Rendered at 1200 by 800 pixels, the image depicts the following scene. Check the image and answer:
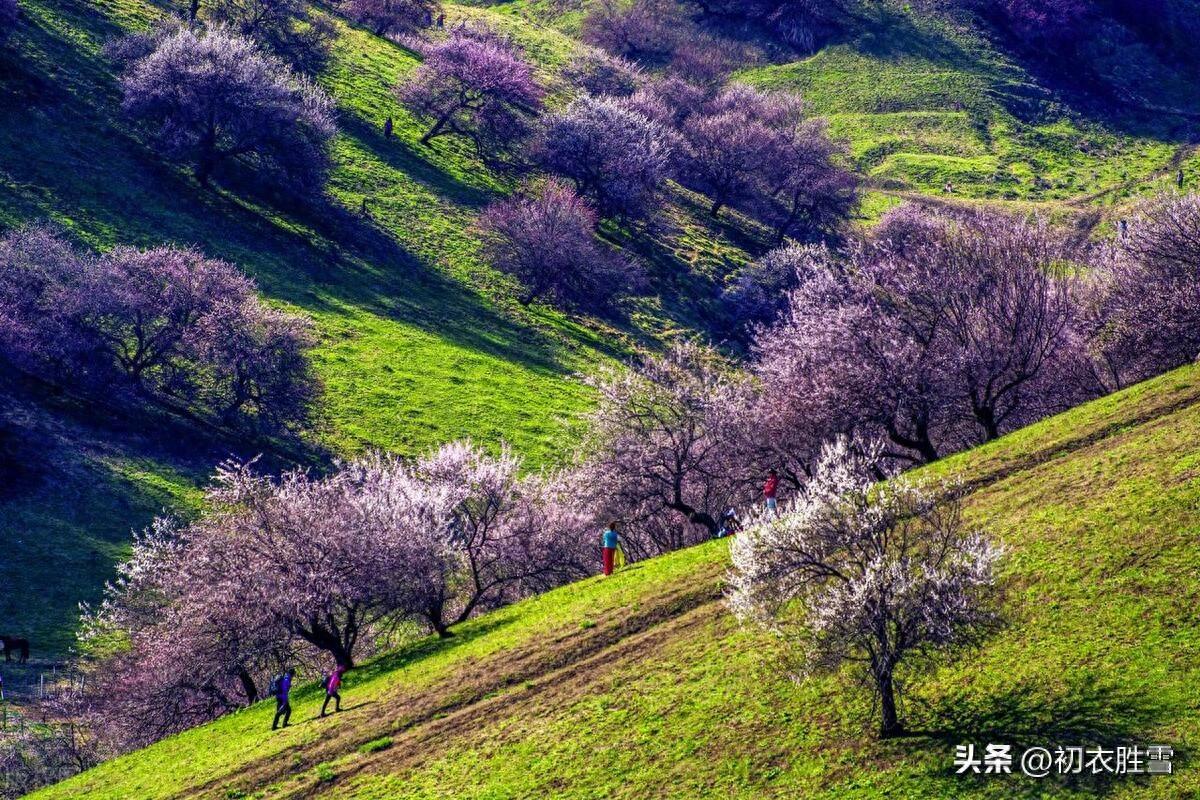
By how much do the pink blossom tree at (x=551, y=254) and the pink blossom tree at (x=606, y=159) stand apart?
31.9 ft

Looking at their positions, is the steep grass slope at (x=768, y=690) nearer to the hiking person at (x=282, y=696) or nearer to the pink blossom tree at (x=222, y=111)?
the hiking person at (x=282, y=696)

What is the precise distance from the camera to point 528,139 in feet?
405

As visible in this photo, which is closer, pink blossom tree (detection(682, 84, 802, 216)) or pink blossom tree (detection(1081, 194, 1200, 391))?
pink blossom tree (detection(1081, 194, 1200, 391))

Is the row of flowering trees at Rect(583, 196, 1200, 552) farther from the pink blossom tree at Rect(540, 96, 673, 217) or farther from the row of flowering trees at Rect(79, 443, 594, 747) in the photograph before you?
the pink blossom tree at Rect(540, 96, 673, 217)

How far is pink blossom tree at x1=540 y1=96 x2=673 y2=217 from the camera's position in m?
118

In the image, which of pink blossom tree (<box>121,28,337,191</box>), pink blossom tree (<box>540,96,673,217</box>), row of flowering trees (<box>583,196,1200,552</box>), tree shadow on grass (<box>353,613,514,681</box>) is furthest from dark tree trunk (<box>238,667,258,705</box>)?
pink blossom tree (<box>540,96,673,217</box>)

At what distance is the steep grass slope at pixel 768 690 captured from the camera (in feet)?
106

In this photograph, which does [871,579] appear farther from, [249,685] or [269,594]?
[249,685]

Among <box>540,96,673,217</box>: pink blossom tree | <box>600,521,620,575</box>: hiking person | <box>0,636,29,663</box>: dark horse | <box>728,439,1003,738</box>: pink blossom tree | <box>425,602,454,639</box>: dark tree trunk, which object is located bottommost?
<box>0,636,29,663</box>: dark horse

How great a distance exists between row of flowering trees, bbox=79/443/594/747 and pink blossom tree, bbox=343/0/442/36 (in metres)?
92.5

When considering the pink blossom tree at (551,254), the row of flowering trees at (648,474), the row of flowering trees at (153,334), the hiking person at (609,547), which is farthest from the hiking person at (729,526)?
the pink blossom tree at (551,254)

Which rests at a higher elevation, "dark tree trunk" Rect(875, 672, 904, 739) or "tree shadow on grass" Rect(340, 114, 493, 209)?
"tree shadow on grass" Rect(340, 114, 493, 209)

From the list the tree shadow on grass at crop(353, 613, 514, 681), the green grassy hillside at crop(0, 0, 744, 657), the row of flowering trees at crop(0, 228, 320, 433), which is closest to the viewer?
the tree shadow on grass at crop(353, 613, 514, 681)

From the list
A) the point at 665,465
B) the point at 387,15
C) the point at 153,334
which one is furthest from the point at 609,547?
the point at 387,15
